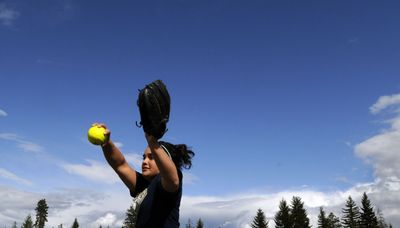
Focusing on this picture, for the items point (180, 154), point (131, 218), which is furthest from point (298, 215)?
point (180, 154)

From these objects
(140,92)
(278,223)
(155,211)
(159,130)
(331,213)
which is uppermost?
(331,213)

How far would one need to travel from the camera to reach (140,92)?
14.1 feet

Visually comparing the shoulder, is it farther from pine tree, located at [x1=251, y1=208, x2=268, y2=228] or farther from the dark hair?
pine tree, located at [x1=251, y1=208, x2=268, y2=228]

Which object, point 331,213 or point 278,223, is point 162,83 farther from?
point 331,213

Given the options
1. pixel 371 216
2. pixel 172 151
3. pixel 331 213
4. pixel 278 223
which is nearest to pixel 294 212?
pixel 278 223

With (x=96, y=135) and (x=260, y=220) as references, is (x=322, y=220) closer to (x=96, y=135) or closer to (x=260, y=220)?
(x=260, y=220)

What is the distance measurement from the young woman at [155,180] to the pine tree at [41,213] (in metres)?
115

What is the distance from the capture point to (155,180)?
4816 mm

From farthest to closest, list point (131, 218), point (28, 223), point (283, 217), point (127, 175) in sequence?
point (28, 223) → point (283, 217) → point (131, 218) → point (127, 175)

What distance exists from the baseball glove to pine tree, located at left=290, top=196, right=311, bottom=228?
220 feet

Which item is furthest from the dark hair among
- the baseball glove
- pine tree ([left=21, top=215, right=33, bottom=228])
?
pine tree ([left=21, top=215, right=33, bottom=228])

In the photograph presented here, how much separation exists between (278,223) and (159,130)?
67779 mm

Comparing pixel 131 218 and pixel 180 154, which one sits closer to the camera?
pixel 180 154

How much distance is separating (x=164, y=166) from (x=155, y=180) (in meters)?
0.70
